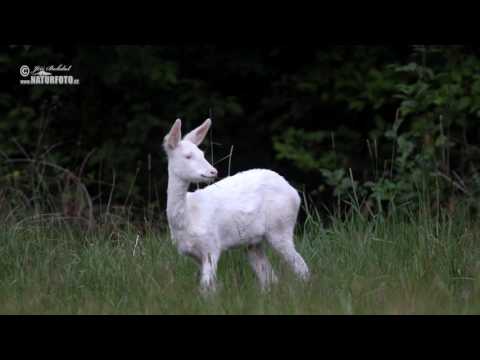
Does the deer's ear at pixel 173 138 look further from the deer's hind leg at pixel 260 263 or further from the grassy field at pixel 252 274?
the deer's hind leg at pixel 260 263

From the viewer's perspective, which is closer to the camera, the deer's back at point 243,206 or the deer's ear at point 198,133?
the deer's back at point 243,206

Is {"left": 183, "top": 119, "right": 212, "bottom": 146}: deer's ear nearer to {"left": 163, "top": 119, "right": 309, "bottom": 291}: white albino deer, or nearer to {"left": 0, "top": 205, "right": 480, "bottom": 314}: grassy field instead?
{"left": 163, "top": 119, "right": 309, "bottom": 291}: white albino deer

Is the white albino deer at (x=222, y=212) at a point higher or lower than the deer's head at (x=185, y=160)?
lower

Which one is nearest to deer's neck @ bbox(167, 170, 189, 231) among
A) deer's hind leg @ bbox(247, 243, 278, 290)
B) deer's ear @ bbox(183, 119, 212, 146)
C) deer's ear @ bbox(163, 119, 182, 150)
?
deer's ear @ bbox(163, 119, 182, 150)

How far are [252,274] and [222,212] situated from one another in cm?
75

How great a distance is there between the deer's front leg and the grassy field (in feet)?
0.33

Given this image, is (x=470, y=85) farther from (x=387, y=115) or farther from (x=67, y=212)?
(x=67, y=212)

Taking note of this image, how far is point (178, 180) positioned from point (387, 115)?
22.6 ft

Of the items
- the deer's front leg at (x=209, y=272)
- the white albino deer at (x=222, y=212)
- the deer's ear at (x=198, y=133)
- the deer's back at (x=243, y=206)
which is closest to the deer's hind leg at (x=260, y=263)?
the white albino deer at (x=222, y=212)

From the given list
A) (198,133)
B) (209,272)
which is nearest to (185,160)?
(198,133)

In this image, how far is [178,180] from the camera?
6.41 m

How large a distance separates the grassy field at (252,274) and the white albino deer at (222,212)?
180mm

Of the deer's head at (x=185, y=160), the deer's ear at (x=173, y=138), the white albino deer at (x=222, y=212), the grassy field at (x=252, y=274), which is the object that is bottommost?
the grassy field at (x=252, y=274)

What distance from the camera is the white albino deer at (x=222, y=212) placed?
632 centimetres
